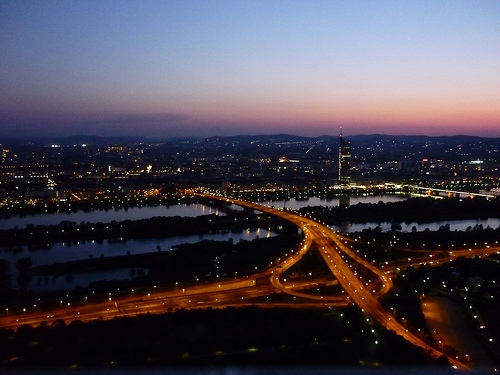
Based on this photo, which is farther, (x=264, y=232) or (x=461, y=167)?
(x=461, y=167)

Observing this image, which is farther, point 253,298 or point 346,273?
point 346,273

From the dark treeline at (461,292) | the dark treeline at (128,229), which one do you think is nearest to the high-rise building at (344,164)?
the dark treeline at (128,229)

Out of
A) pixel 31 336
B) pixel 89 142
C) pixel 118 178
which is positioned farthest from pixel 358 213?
pixel 89 142

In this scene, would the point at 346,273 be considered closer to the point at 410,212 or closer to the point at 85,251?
the point at 85,251

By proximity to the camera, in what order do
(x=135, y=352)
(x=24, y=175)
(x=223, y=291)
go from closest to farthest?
(x=135, y=352) < (x=223, y=291) < (x=24, y=175)

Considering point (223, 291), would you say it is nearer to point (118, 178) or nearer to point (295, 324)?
point (295, 324)

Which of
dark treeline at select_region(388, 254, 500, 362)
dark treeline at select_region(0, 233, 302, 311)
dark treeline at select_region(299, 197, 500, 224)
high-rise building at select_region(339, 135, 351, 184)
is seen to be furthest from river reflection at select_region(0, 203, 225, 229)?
high-rise building at select_region(339, 135, 351, 184)

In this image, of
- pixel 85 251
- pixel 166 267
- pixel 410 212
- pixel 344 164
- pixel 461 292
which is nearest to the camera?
pixel 461 292

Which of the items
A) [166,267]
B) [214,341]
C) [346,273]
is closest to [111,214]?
[166,267]
